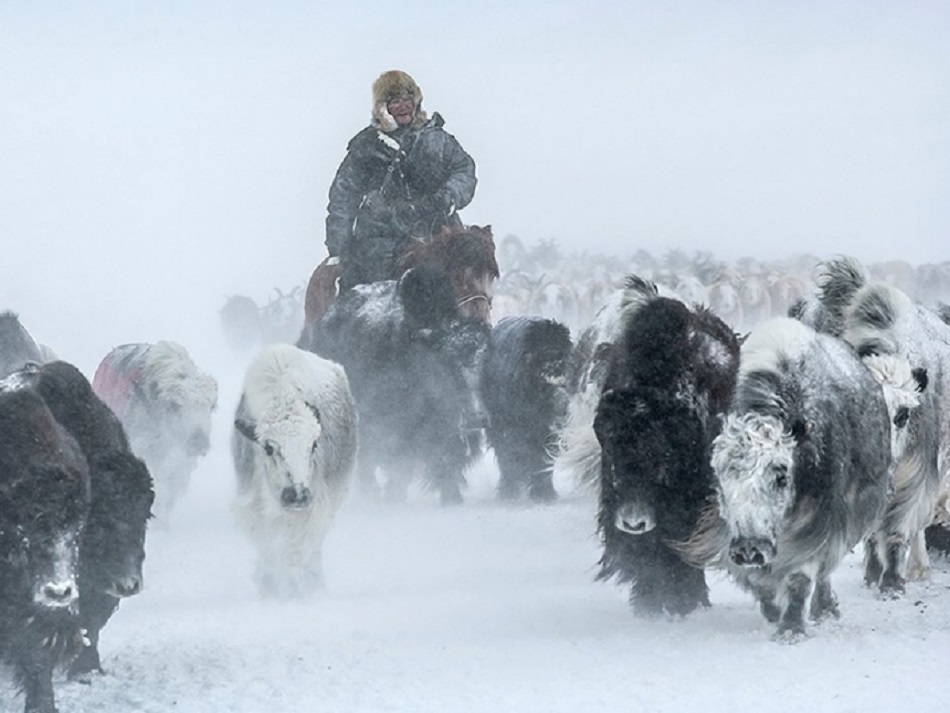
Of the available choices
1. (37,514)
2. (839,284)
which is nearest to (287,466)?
(37,514)

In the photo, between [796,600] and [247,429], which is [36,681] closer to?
[247,429]

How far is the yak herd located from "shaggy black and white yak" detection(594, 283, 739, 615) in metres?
0.01

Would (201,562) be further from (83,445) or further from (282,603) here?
(83,445)

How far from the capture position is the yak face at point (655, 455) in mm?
9117

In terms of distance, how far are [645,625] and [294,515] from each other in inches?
109

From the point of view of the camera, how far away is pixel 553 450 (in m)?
15.3

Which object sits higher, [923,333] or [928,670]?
[923,333]

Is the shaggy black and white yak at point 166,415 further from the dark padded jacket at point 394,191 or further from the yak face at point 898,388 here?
the yak face at point 898,388

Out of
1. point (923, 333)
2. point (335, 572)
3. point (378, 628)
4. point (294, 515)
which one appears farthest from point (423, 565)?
point (923, 333)

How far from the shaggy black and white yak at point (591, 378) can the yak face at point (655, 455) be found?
0.65 metres

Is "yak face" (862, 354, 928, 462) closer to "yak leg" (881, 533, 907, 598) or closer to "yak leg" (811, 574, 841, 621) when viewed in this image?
"yak leg" (881, 533, 907, 598)

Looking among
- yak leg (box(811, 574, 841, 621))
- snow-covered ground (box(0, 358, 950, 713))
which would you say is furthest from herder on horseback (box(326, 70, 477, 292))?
yak leg (box(811, 574, 841, 621))

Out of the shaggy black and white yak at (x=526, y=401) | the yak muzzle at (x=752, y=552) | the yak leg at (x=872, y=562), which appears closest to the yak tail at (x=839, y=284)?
the yak leg at (x=872, y=562)

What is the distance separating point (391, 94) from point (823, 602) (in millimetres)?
8102
